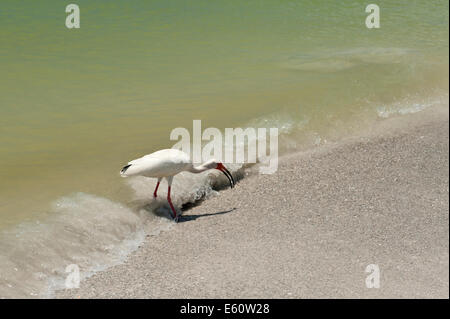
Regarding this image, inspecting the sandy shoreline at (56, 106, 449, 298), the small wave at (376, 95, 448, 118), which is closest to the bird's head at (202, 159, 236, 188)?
the sandy shoreline at (56, 106, 449, 298)

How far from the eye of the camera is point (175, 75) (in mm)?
11875

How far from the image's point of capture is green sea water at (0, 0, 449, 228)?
29.5ft

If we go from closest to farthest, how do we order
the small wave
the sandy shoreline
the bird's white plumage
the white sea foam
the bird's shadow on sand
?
the sandy shoreline < the white sea foam < the bird's white plumage < the bird's shadow on sand < the small wave

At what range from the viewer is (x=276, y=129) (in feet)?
32.3

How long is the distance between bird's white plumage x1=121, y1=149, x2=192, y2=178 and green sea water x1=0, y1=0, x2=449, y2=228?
607 mm

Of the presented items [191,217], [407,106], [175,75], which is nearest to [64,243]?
[191,217]

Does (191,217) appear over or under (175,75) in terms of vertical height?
under

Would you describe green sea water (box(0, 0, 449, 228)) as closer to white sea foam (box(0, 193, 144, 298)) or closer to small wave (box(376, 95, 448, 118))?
small wave (box(376, 95, 448, 118))

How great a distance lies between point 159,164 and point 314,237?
1.92 metres

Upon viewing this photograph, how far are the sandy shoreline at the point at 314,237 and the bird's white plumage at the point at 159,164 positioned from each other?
593 mm

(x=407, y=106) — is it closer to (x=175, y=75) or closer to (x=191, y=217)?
(x=175, y=75)
